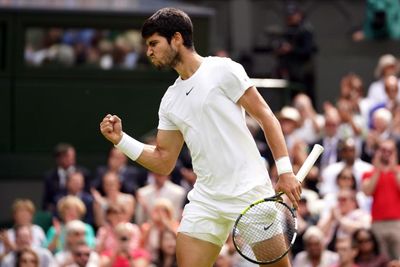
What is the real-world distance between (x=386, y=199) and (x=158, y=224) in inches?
86.5

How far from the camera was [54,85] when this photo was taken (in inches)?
709

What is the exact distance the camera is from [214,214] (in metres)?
8.51

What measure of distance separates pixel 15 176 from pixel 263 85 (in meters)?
3.56

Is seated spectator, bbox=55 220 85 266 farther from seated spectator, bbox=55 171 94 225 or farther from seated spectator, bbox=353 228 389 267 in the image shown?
seated spectator, bbox=353 228 389 267

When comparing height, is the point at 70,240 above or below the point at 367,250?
below

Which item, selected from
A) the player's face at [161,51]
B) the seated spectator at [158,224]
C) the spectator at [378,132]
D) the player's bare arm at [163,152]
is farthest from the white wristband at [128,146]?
the spectator at [378,132]

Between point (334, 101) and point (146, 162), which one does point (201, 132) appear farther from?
point (334, 101)

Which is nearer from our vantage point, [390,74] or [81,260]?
[81,260]

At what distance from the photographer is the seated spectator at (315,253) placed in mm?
12836

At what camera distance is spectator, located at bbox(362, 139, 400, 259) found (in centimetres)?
1348

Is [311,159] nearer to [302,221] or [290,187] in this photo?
[290,187]

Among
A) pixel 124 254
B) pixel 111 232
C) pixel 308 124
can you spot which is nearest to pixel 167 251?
pixel 124 254

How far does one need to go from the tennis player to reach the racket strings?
107 millimetres

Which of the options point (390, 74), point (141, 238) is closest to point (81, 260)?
point (141, 238)
